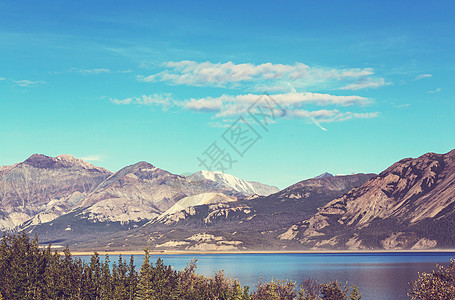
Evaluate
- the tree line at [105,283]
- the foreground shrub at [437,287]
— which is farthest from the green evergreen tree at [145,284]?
the foreground shrub at [437,287]

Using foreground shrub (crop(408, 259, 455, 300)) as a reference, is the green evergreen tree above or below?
above

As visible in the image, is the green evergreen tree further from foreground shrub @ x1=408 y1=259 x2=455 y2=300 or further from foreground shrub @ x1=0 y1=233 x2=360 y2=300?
foreground shrub @ x1=408 y1=259 x2=455 y2=300

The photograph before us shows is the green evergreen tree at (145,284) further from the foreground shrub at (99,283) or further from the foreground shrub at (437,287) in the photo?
the foreground shrub at (437,287)

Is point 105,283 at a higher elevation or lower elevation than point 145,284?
lower

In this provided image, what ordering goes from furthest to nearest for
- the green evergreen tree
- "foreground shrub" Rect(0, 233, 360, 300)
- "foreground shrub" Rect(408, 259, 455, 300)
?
"foreground shrub" Rect(0, 233, 360, 300)
"foreground shrub" Rect(408, 259, 455, 300)
the green evergreen tree

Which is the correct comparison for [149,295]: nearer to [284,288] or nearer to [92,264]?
[92,264]

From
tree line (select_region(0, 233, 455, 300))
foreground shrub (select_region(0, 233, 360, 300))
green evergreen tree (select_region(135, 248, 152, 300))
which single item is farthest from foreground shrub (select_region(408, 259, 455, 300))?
green evergreen tree (select_region(135, 248, 152, 300))

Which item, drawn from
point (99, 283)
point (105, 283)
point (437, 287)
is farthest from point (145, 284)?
point (437, 287)

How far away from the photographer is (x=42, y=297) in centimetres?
11781

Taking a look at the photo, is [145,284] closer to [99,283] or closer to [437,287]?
[99,283]

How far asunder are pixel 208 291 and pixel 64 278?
96.4 feet

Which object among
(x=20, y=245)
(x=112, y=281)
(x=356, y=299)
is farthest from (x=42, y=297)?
(x=356, y=299)

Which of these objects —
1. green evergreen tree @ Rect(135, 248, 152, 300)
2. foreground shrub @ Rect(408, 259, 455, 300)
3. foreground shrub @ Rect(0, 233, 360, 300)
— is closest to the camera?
green evergreen tree @ Rect(135, 248, 152, 300)

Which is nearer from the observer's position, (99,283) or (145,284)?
(145,284)
